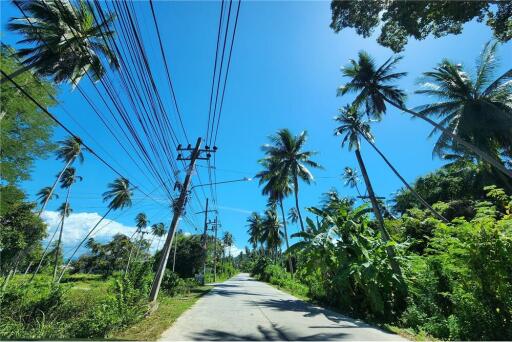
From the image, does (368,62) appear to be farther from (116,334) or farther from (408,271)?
(116,334)

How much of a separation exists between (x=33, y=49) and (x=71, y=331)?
1509 centimetres

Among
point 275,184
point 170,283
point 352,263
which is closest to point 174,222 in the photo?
point 352,263

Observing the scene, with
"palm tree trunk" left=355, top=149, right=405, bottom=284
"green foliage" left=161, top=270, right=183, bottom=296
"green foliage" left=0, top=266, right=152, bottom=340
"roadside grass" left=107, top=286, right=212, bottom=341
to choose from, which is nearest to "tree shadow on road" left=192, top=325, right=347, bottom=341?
"roadside grass" left=107, top=286, right=212, bottom=341

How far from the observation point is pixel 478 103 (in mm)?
19203

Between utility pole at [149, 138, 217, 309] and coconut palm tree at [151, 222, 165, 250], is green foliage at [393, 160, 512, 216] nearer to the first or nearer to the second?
utility pole at [149, 138, 217, 309]

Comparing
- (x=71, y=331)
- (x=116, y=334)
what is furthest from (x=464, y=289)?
(x=71, y=331)

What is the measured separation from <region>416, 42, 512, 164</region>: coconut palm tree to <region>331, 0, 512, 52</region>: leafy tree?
862 centimetres

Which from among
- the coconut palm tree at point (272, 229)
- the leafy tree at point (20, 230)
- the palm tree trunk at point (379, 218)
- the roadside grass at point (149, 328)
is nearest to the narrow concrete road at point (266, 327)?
the roadside grass at point (149, 328)

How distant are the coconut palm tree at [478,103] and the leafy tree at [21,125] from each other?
2307 centimetres

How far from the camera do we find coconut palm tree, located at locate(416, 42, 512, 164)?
18.4 m

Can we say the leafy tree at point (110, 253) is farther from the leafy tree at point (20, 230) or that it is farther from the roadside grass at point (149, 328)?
the roadside grass at point (149, 328)

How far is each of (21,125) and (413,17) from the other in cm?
1957

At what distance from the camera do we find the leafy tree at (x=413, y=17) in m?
10.5

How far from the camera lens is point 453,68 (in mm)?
20078
